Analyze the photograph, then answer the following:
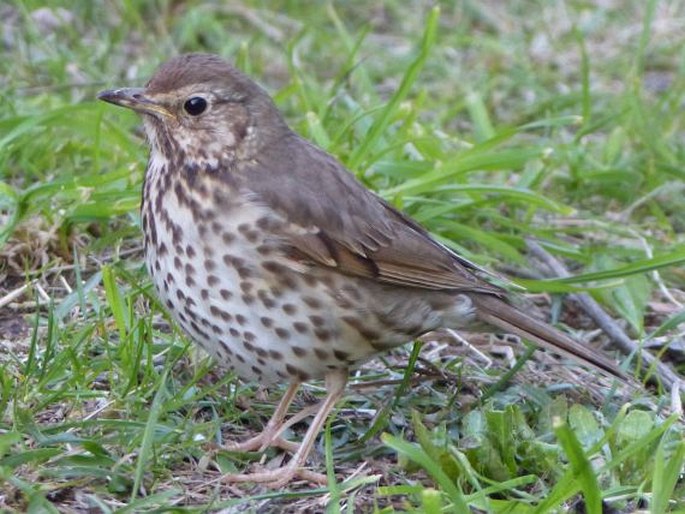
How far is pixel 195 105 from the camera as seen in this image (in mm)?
4555

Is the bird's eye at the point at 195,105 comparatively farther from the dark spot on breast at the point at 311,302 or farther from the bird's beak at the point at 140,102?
the dark spot on breast at the point at 311,302

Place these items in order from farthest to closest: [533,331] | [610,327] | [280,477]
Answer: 1. [610,327]
2. [533,331]
3. [280,477]

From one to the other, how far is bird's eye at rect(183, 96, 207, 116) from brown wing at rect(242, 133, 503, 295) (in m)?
0.23

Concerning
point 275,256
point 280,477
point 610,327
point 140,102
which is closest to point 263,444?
point 280,477

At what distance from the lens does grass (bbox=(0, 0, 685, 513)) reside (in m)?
4.11

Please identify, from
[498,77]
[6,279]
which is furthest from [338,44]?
[6,279]

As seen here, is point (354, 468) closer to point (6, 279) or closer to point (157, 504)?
point (157, 504)

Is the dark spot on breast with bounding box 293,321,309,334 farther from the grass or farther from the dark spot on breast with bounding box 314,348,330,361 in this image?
the grass

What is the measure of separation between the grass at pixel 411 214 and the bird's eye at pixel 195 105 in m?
0.58

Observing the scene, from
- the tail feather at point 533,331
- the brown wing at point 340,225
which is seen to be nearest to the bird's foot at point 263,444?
the brown wing at point 340,225

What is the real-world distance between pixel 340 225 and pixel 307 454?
0.71 metres

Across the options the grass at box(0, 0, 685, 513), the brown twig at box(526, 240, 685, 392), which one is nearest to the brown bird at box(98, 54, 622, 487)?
the grass at box(0, 0, 685, 513)

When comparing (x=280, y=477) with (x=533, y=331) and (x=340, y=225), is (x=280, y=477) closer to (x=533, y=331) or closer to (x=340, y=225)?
(x=340, y=225)

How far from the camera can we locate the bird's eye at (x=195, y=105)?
455 centimetres
